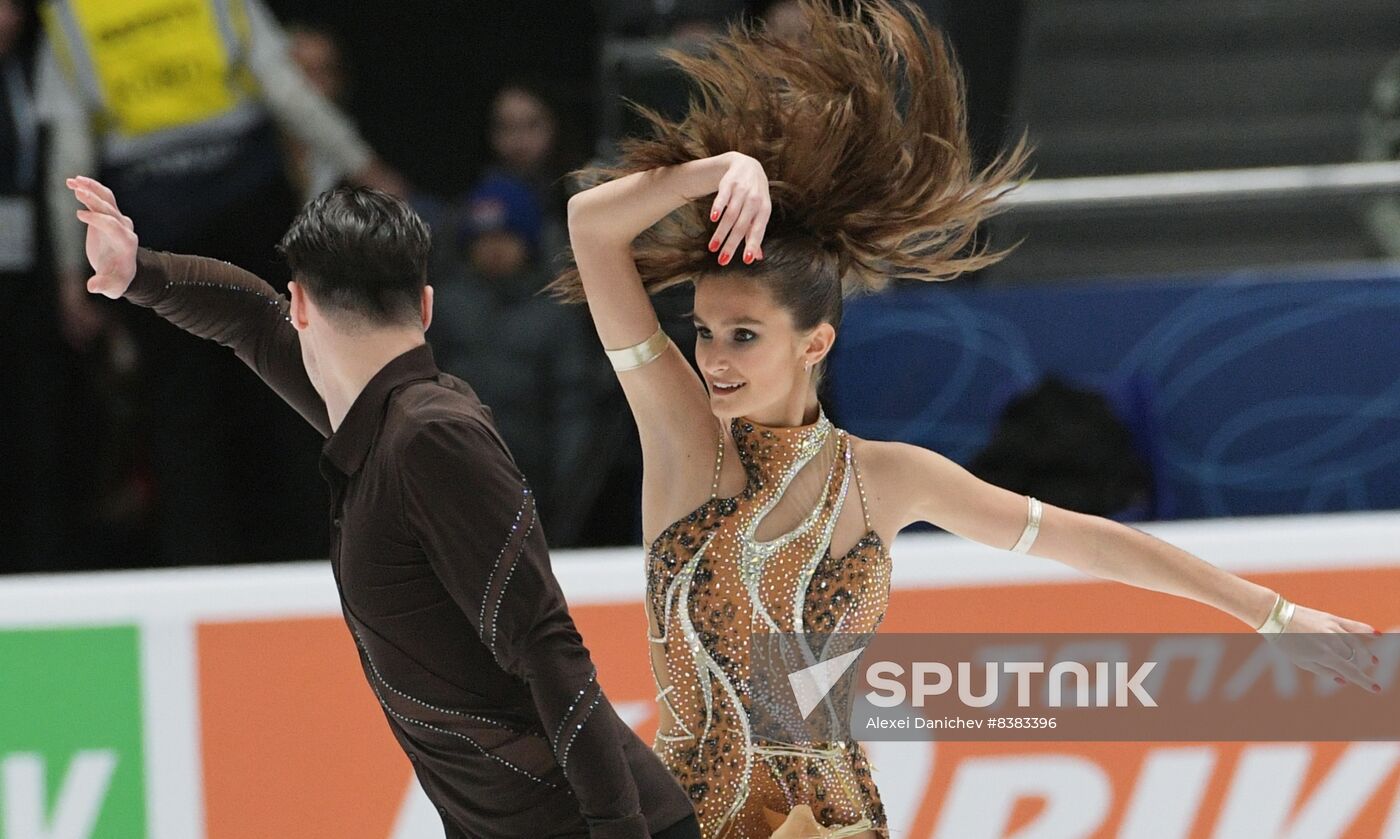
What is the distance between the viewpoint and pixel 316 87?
509cm

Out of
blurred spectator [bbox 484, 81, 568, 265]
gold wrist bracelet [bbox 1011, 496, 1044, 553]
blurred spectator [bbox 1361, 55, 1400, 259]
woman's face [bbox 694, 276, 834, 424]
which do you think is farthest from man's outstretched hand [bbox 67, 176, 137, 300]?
blurred spectator [bbox 1361, 55, 1400, 259]

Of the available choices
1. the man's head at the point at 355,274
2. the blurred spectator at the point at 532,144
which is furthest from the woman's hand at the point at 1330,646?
the blurred spectator at the point at 532,144

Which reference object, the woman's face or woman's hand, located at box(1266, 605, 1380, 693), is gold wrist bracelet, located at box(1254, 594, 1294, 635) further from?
the woman's face

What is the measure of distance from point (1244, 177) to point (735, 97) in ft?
9.13

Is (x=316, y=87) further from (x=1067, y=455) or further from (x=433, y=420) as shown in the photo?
(x=433, y=420)

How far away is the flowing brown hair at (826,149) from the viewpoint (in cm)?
254

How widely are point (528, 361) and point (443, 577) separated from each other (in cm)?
268

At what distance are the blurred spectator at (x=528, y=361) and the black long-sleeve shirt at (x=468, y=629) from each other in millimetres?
2458

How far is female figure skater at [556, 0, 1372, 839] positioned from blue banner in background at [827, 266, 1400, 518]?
1871mm

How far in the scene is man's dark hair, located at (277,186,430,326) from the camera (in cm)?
218

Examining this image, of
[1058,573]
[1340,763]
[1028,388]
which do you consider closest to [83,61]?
[1028,388]

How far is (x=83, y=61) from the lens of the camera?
487 cm
